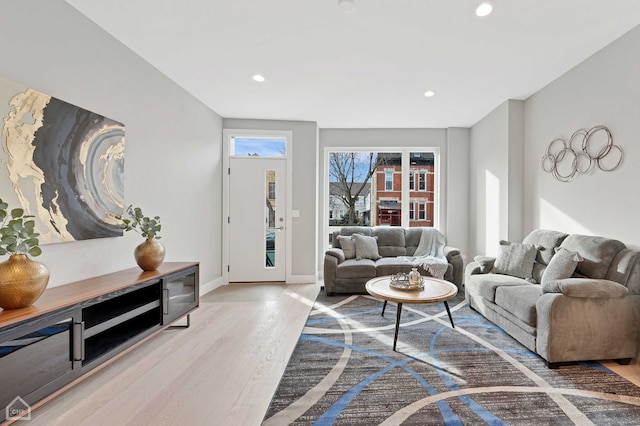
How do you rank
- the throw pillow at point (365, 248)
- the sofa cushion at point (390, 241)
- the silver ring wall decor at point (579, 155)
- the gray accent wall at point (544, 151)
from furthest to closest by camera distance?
the sofa cushion at point (390, 241), the throw pillow at point (365, 248), the silver ring wall decor at point (579, 155), the gray accent wall at point (544, 151)

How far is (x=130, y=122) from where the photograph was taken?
8.63 feet

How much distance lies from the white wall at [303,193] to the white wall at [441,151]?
460 millimetres

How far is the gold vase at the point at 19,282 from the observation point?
4.67 ft

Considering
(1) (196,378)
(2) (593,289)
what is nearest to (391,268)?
(2) (593,289)

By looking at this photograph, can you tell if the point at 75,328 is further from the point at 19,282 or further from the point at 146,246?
the point at 146,246

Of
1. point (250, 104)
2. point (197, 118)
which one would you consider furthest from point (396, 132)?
point (197, 118)

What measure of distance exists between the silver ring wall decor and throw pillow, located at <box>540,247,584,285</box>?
0.96 metres

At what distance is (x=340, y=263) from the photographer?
3996 millimetres

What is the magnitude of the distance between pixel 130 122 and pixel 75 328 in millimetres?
1859

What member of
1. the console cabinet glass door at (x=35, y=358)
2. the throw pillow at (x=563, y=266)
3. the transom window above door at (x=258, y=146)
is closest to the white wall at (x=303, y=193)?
the transom window above door at (x=258, y=146)

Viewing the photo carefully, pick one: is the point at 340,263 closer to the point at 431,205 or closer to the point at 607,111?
the point at 431,205

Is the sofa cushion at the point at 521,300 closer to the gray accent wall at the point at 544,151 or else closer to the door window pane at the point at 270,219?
the gray accent wall at the point at 544,151

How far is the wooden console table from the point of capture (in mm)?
1361

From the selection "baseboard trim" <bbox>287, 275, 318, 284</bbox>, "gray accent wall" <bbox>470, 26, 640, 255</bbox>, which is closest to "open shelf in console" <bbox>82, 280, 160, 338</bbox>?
"baseboard trim" <bbox>287, 275, 318, 284</bbox>
